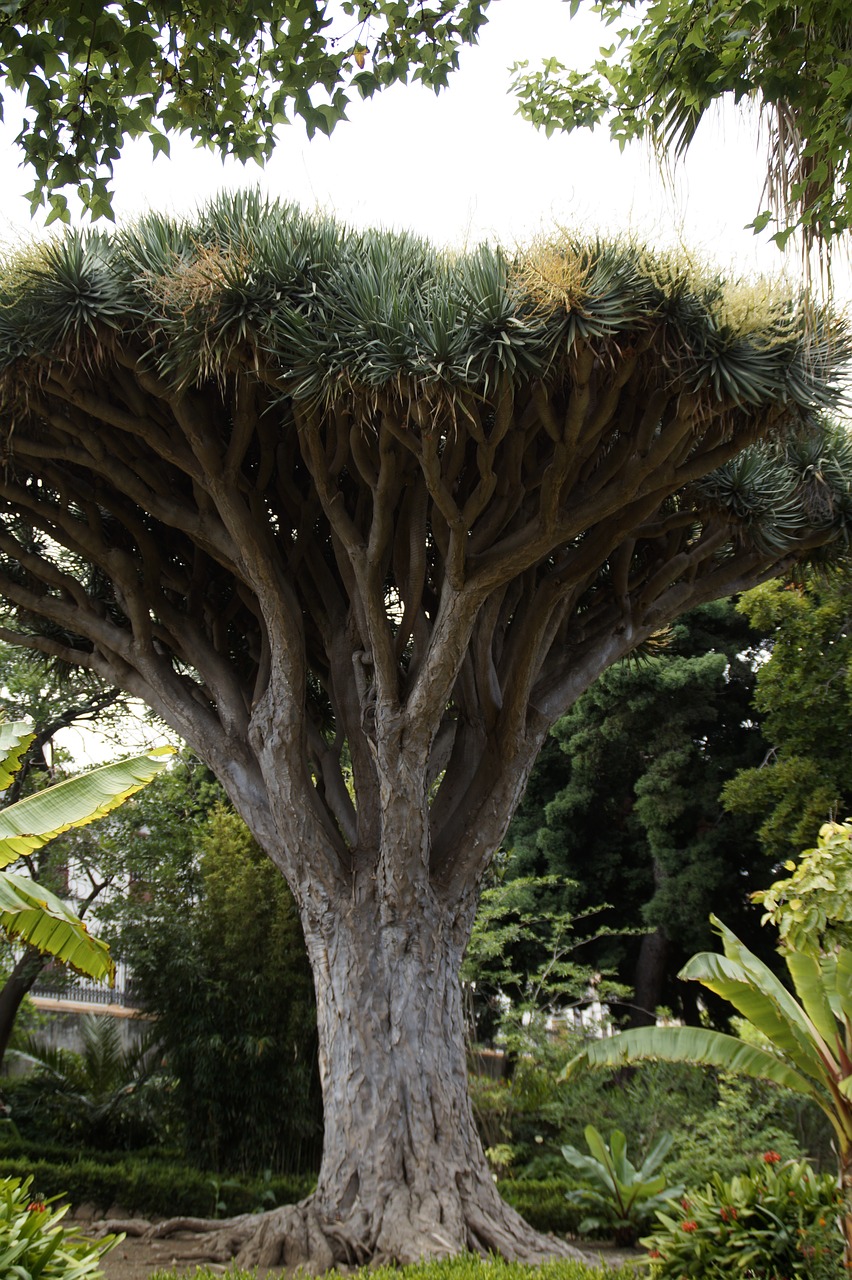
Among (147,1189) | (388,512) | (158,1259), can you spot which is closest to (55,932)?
(158,1259)

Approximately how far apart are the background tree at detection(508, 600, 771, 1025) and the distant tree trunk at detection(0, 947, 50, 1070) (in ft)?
22.1

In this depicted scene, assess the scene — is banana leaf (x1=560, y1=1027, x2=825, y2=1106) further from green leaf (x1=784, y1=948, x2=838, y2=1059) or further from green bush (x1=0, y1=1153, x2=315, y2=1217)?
green bush (x1=0, y1=1153, x2=315, y2=1217)

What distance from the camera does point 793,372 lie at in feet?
22.4

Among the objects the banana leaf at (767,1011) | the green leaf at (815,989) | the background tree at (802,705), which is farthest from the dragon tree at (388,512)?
the background tree at (802,705)

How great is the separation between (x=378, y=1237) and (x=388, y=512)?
14.7 feet

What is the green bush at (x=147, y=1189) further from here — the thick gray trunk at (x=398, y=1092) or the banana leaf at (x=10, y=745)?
Answer: the banana leaf at (x=10, y=745)

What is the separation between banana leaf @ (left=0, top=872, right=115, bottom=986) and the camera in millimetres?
5086

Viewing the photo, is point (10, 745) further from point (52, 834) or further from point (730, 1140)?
point (730, 1140)

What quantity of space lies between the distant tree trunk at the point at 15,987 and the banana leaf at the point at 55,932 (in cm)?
786

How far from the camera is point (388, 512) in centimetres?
737

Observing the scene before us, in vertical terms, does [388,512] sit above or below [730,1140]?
above

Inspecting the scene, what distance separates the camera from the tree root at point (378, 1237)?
21.1 ft

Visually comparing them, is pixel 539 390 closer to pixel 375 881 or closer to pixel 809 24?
pixel 809 24

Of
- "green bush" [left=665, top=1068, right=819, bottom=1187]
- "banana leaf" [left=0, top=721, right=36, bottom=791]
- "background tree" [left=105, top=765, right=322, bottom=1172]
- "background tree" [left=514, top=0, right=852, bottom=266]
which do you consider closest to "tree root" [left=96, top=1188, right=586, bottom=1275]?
A: "green bush" [left=665, top=1068, right=819, bottom=1187]
